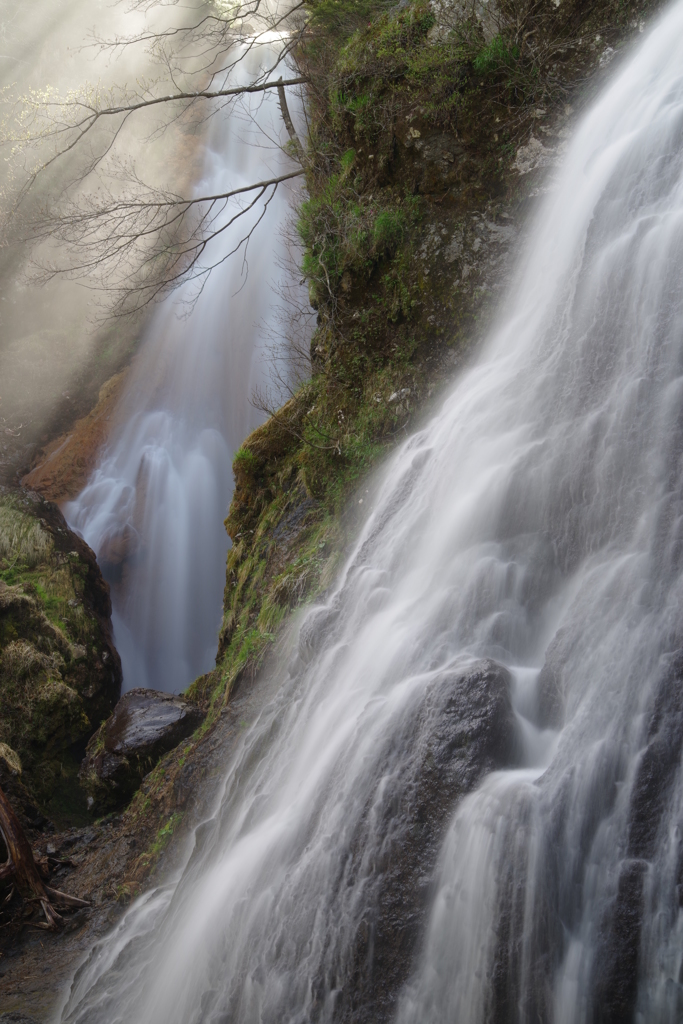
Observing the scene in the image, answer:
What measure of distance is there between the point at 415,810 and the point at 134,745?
514 centimetres

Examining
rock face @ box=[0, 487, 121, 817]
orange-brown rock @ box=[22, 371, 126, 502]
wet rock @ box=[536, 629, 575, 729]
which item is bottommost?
wet rock @ box=[536, 629, 575, 729]

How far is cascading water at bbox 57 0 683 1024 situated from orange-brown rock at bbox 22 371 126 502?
928cm

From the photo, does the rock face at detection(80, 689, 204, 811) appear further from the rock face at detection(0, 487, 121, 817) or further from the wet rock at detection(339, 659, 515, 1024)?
the wet rock at detection(339, 659, 515, 1024)

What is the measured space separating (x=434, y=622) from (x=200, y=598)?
817 centimetres

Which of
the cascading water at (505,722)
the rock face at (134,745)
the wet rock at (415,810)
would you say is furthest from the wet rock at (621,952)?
the rock face at (134,745)

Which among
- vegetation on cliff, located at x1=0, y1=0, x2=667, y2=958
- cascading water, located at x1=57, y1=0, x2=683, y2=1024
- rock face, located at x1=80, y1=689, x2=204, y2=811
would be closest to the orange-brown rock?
vegetation on cliff, located at x1=0, y1=0, x2=667, y2=958

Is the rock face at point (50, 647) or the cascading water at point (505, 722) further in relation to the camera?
the rock face at point (50, 647)

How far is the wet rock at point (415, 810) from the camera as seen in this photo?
274 centimetres

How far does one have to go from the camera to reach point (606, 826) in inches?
96.1

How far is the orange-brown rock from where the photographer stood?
13.0 metres

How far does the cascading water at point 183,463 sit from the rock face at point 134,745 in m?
2.58

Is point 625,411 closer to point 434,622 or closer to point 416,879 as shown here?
point 434,622

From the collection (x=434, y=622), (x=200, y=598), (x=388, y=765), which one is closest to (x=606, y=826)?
(x=388, y=765)

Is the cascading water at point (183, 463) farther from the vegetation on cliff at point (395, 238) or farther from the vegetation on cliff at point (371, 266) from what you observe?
the vegetation on cliff at point (395, 238)
